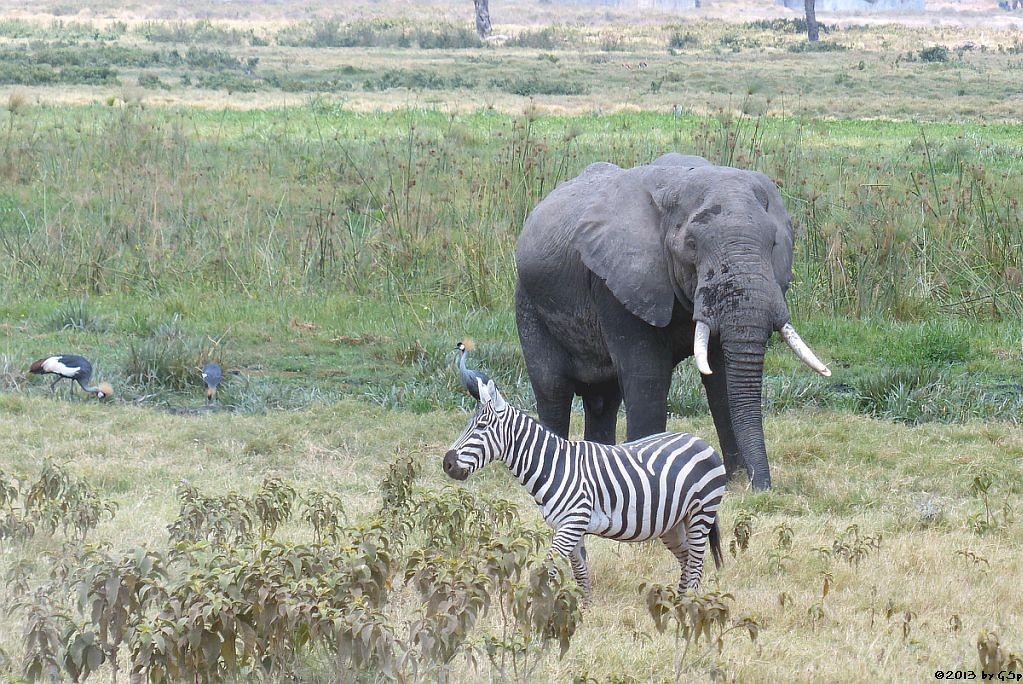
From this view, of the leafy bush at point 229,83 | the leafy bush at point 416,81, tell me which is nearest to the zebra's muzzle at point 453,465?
the leafy bush at point 229,83

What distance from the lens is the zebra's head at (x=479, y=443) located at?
5.09 meters

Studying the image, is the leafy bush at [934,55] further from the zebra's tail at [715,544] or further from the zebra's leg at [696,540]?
the zebra's leg at [696,540]

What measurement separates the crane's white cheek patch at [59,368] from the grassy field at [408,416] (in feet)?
0.63

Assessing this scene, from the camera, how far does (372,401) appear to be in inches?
381

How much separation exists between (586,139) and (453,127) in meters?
2.19

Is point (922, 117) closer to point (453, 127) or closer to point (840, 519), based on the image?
point (453, 127)

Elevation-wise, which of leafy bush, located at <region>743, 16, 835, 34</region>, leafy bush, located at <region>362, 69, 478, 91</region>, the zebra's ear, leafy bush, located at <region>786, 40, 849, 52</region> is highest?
the zebra's ear

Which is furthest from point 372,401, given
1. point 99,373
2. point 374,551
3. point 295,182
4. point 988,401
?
point 295,182

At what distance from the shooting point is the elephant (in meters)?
6.76

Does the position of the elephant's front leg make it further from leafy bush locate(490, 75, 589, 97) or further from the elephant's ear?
leafy bush locate(490, 75, 589, 97)

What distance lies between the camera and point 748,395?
6910 mm

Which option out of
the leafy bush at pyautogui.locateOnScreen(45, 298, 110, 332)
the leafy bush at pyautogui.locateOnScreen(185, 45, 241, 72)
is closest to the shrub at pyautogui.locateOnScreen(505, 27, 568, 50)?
the leafy bush at pyautogui.locateOnScreen(185, 45, 241, 72)

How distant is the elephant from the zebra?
1.30 metres

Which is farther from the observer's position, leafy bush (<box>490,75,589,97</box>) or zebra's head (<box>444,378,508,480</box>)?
leafy bush (<box>490,75,589,97</box>)
